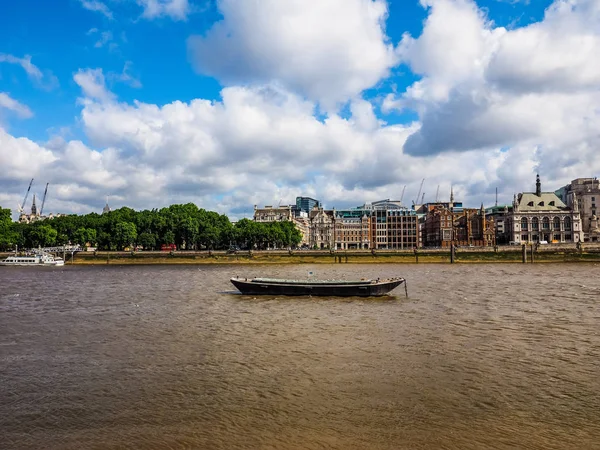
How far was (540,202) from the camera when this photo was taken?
191 meters

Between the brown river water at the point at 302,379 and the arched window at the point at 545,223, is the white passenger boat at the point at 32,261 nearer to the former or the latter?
the brown river water at the point at 302,379

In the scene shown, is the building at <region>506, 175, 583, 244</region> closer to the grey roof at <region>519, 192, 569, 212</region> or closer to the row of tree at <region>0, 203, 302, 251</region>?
the grey roof at <region>519, 192, 569, 212</region>

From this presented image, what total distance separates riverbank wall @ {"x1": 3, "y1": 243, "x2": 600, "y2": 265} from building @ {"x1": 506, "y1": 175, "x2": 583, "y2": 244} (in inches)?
1738

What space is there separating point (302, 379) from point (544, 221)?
18863cm

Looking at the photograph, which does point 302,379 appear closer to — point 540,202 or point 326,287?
point 326,287

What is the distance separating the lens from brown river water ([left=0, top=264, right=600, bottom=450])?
16.3 meters

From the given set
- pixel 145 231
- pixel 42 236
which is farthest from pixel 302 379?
pixel 42 236

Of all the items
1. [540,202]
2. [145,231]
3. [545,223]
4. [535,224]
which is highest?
[540,202]

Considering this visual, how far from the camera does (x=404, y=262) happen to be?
13012cm

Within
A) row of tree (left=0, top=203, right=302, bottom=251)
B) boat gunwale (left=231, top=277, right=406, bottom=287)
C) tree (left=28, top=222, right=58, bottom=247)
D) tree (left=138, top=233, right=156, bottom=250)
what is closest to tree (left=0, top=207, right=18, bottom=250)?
row of tree (left=0, top=203, right=302, bottom=251)

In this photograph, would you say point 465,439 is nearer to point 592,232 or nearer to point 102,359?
point 102,359

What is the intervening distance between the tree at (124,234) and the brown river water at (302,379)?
12150cm

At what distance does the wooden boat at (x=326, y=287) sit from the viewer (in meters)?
54.4

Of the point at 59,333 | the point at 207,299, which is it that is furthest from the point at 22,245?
the point at 59,333
